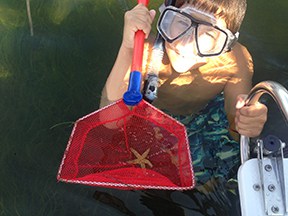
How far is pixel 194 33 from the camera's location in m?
1.93

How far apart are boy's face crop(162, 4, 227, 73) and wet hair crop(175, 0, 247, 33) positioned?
3cm

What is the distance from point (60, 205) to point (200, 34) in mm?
1089

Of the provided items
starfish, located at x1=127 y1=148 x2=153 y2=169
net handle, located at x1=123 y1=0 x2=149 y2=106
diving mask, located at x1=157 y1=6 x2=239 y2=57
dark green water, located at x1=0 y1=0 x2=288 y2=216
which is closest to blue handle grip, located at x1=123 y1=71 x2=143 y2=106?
net handle, located at x1=123 y1=0 x2=149 y2=106

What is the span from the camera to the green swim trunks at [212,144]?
2391mm

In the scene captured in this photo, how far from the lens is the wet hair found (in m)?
1.98

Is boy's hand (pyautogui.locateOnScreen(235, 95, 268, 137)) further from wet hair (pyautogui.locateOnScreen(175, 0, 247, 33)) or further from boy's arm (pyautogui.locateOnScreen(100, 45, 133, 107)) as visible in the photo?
boy's arm (pyautogui.locateOnScreen(100, 45, 133, 107))

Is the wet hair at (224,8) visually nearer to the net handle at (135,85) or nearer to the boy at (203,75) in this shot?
the boy at (203,75)

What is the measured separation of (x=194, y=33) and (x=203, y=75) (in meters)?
0.51

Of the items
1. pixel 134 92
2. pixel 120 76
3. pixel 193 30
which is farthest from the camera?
pixel 120 76

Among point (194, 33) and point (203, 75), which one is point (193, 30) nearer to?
point (194, 33)

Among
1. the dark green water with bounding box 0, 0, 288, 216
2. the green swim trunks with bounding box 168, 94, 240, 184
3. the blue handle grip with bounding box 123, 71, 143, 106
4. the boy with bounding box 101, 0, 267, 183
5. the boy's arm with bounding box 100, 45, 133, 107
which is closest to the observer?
the blue handle grip with bounding box 123, 71, 143, 106

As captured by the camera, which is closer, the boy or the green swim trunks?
the boy

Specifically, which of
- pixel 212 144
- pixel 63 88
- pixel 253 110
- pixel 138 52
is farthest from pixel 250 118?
pixel 63 88

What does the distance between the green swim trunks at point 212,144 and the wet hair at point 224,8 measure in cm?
62
